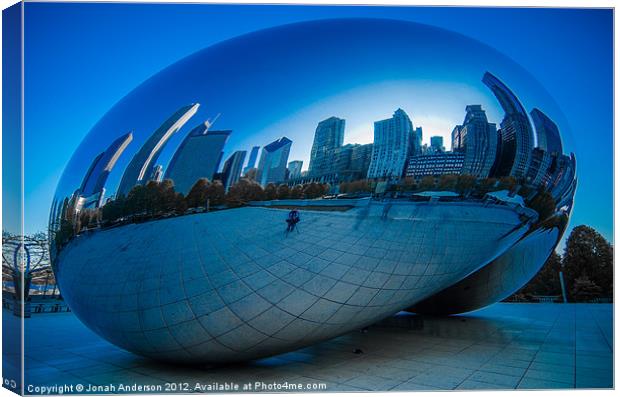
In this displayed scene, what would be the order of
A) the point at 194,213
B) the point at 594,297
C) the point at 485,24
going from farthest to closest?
the point at 594,297, the point at 485,24, the point at 194,213

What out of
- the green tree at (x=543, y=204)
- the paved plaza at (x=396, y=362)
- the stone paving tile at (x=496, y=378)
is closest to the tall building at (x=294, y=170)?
the paved plaza at (x=396, y=362)

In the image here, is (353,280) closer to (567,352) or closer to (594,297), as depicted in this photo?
(567,352)

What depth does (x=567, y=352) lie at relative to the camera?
856 centimetres

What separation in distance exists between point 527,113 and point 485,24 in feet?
4.51

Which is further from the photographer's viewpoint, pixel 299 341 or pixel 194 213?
pixel 299 341

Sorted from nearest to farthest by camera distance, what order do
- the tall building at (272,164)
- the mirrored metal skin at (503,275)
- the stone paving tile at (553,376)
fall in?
the tall building at (272,164)
the stone paving tile at (553,376)
the mirrored metal skin at (503,275)

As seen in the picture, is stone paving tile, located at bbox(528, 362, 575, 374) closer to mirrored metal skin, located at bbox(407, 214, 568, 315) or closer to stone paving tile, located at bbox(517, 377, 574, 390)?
stone paving tile, located at bbox(517, 377, 574, 390)

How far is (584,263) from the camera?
18.8 m

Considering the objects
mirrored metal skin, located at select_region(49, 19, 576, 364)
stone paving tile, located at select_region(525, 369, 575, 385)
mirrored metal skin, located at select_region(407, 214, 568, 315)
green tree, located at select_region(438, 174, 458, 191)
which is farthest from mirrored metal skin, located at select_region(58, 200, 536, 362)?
mirrored metal skin, located at select_region(407, 214, 568, 315)

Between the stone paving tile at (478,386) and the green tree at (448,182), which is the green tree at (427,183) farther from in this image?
the stone paving tile at (478,386)

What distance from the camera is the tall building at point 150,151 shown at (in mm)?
5730

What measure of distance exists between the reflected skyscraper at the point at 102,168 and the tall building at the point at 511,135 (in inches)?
176

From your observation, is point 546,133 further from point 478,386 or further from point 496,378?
point 478,386

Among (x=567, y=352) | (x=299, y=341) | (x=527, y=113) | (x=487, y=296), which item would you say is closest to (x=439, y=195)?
(x=527, y=113)
